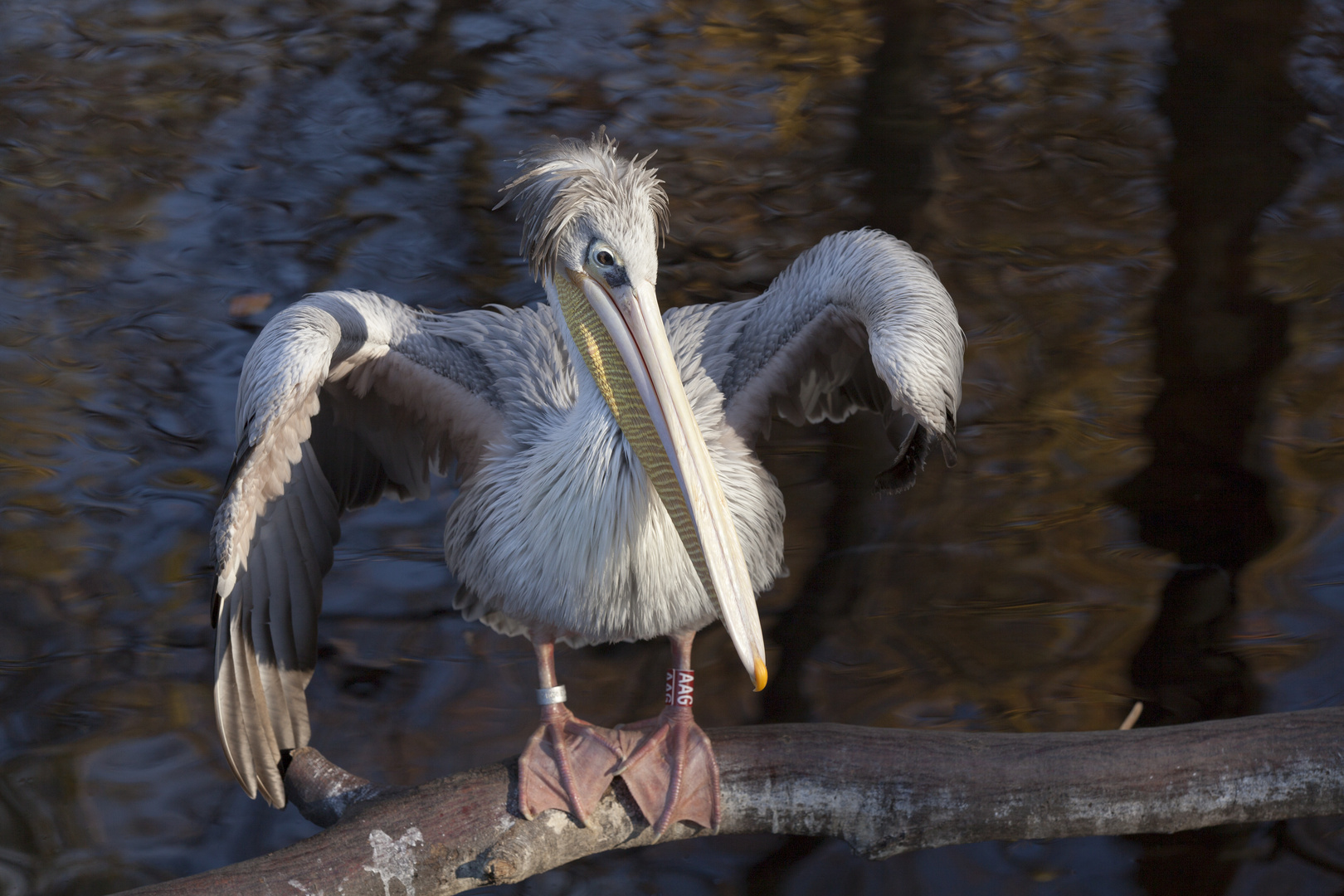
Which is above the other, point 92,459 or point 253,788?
point 253,788

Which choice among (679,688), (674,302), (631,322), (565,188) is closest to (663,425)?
(631,322)

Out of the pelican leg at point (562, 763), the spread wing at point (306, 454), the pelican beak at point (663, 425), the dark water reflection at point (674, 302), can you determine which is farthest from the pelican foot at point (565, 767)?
the dark water reflection at point (674, 302)

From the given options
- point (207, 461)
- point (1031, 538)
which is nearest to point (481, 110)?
point (207, 461)

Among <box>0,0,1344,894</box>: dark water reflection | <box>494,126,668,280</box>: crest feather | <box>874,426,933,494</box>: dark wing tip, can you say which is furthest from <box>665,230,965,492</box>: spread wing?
<box>0,0,1344,894</box>: dark water reflection

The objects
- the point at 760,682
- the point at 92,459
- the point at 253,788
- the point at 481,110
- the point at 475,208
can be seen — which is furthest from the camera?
the point at 481,110

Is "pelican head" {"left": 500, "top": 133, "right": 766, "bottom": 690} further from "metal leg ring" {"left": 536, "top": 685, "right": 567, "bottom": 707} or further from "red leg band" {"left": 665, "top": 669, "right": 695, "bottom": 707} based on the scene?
"metal leg ring" {"left": 536, "top": 685, "right": 567, "bottom": 707}

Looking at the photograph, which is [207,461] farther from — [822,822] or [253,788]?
[822,822]

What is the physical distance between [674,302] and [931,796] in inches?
146

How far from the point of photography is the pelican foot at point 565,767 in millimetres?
2646

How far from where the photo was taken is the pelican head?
249cm

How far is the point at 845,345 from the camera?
3285mm

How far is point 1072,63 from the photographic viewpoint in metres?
7.35

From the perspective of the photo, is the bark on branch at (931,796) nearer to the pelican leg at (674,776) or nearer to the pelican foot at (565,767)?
the pelican foot at (565,767)

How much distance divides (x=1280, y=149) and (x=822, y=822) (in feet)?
18.3
